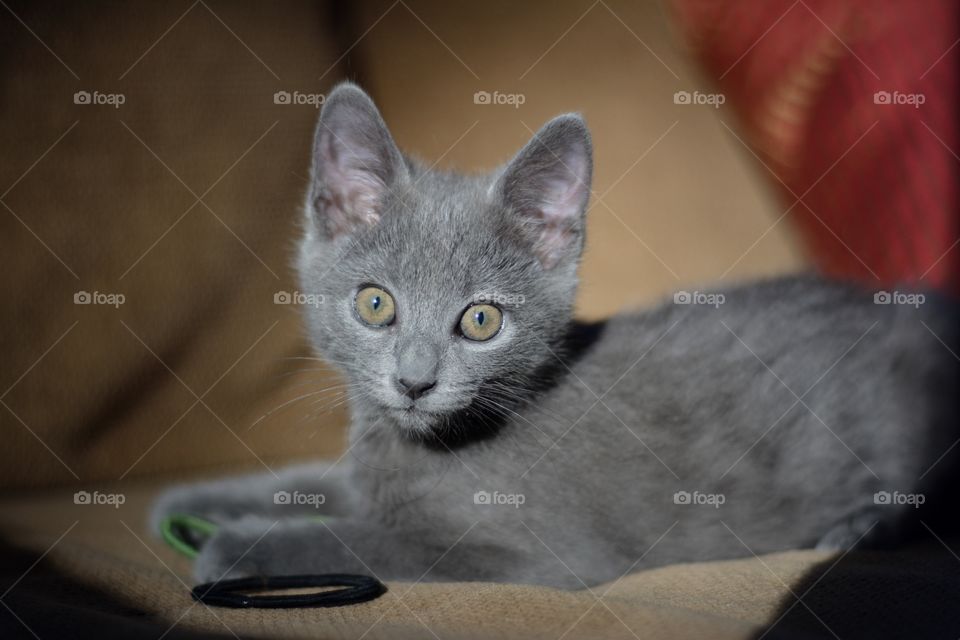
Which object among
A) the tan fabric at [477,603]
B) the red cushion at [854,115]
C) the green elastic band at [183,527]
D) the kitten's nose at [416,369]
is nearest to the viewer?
the tan fabric at [477,603]

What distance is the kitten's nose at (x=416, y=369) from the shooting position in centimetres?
132

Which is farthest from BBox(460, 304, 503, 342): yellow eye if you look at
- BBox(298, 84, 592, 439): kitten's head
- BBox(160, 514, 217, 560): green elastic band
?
BBox(160, 514, 217, 560): green elastic band

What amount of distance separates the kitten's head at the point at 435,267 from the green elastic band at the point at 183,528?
410mm

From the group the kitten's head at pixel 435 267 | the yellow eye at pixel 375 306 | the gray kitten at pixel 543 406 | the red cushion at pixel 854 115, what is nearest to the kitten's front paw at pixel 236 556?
the gray kitten at pixel 543 406

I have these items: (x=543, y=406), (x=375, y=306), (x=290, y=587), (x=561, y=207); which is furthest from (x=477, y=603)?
(x=561, y=207)

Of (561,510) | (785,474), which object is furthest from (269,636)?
(785,474)

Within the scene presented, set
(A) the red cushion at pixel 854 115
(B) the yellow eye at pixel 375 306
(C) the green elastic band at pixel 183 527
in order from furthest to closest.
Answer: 1. (A) the red cushion at pixel 854 115
2. (C) the green elastic band at pixel 183 527
3. (B) the yellow eye at pixel 375 306

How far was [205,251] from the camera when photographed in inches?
84.2

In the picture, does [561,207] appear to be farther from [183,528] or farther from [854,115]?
[854,115]

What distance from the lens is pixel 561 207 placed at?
61.5 inches

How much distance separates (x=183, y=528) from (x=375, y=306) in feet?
2.24

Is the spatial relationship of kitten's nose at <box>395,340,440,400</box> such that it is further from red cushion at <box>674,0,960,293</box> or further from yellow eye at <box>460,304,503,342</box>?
red cushion at <box>674,0,960,293</box>

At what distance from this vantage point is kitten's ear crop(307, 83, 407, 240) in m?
1.47

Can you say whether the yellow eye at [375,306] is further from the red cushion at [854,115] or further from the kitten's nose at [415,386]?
the red cushion at [854,115]
